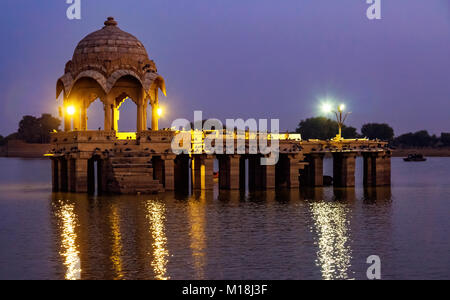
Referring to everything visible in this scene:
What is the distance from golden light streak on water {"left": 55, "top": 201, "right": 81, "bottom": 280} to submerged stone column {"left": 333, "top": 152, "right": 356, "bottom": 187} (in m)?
32.1

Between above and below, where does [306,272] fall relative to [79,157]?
below

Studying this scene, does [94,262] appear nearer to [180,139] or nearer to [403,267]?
[403,267]

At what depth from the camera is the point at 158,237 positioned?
1913 inches

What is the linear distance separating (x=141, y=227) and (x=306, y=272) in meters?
17.5

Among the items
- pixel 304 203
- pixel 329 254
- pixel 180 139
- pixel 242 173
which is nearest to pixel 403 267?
pixel 329 254

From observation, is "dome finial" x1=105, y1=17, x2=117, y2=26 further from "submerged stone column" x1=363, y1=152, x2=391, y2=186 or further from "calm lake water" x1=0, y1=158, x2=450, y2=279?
"submerged stone column" x1=363, y1=152, x2=391, y2=186

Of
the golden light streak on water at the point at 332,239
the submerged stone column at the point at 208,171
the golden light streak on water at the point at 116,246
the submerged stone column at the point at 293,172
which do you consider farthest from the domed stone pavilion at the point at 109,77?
the golden light streak on water at the point at 332,239

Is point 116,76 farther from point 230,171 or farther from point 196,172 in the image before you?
point 230,171

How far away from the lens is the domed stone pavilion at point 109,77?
81562 millimetres

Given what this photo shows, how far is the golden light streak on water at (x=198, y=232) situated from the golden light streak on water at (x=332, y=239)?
20.1ft

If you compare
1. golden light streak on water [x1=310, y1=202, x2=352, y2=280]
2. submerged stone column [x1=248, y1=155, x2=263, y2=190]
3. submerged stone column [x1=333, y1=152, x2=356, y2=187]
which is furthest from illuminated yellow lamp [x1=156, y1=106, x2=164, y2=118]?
golden light streak on water [x1=310, y1=202, x2=352, y2=280]

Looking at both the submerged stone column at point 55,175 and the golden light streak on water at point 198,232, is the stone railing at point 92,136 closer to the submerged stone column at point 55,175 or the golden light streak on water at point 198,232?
the submerged stone column at point 55,175

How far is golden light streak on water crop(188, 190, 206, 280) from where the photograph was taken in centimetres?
3988

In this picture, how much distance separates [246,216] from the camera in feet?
195
